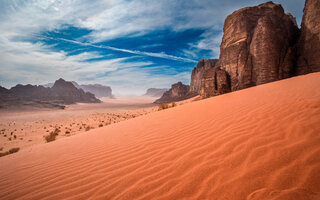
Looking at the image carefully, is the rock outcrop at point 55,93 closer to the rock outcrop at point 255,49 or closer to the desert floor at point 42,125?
the desert floor at point 42,125

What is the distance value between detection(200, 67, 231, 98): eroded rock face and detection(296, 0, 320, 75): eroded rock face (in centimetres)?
611

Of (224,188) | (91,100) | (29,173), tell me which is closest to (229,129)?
(224,188)

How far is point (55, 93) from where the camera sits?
216ft

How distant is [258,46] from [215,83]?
5585mm

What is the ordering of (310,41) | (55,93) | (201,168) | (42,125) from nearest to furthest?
(201,168) → (310,41) → (42,125) → (55,93)

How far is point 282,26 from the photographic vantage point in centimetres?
1349

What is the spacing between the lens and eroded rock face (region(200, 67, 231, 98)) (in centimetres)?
1563

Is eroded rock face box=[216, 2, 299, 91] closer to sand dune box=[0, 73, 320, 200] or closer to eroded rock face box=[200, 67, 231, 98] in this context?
eroded rock face box=[200, 67, 231, 98]

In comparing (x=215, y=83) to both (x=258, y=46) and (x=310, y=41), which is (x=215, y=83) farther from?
(x=310, y=41)

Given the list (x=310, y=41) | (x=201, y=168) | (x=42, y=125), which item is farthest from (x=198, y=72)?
(x=201, y=168)

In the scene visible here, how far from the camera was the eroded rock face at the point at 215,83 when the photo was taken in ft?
51.3

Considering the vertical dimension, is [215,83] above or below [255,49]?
below

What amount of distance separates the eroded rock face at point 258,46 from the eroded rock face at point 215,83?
0.63 metres

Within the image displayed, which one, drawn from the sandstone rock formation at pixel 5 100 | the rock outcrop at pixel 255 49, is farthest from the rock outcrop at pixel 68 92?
Result: the rock outcrop at pixel 255 49
